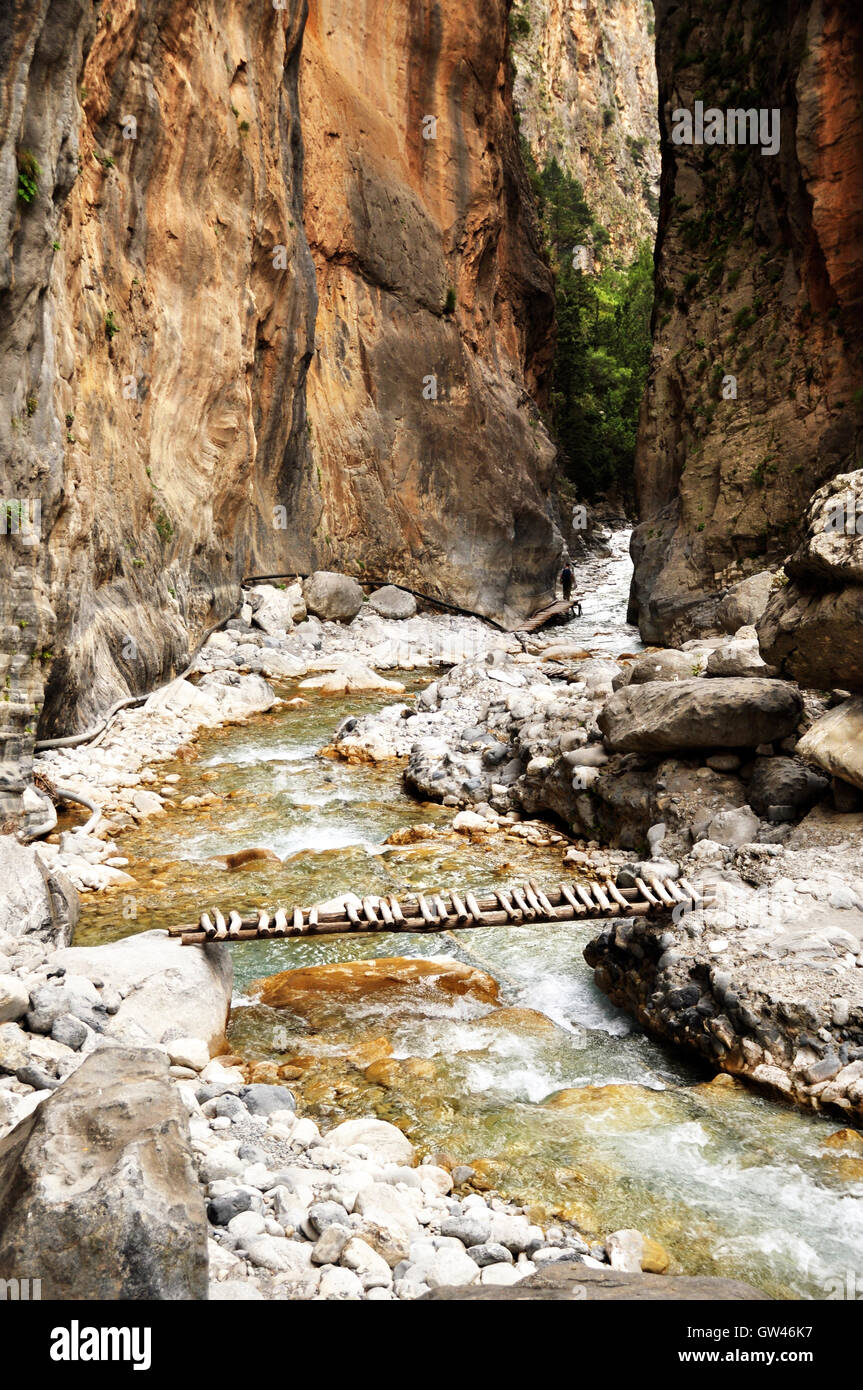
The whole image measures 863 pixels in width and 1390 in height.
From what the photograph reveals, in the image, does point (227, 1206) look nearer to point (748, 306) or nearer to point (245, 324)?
point (245, 324)

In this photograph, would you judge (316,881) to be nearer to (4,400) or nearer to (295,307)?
(4,400)

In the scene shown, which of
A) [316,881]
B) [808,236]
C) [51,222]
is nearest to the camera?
[51,222]

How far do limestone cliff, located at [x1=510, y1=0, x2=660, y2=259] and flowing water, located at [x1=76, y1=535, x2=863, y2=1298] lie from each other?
159 feet

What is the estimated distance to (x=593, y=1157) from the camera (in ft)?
13.9

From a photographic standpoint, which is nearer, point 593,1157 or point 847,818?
point 593,1157

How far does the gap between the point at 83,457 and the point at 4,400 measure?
3067mm

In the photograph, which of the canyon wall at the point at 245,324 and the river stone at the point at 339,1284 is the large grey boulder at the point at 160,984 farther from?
the canyon wall at the point at 245,324

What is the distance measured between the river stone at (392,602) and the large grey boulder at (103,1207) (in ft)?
62.6

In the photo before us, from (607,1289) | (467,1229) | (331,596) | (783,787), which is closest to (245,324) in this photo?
(331,596)

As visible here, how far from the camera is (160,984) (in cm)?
505

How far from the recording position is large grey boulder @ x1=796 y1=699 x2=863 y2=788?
6.67 m

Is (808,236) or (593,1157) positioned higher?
(808,236)

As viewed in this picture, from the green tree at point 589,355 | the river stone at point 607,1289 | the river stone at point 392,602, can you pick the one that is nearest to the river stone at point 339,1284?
the river stone at point 607,1289

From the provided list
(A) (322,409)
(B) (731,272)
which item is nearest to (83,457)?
(A) (322,409)
